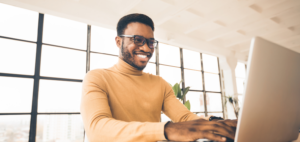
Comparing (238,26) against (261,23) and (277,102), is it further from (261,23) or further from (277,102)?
(277,102)

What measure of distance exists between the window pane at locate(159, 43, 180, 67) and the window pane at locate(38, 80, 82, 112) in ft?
8.47

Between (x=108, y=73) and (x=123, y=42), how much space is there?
25 centimetres

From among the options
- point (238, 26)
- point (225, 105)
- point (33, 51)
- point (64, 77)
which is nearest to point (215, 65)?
point (225, 105)

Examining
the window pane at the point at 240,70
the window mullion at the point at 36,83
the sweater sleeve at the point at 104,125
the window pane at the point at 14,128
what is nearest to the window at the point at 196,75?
the window pane at the point at 240,70

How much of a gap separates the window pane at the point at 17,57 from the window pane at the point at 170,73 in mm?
3148

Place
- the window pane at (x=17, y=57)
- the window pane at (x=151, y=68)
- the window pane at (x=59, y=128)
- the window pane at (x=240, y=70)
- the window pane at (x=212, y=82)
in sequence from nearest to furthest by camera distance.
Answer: the window pane at (x=17, y=57)
the window pane at (x=59, y=128)
the window pane at (x=151, y=68)
the window pane at (x=212, y=82)
the window pane at (x=240, y=70)

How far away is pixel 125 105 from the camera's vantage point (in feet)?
3.54

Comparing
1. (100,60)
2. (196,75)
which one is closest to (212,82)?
(196,75)

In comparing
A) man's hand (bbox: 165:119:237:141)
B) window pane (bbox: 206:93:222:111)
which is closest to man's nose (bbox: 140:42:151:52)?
man's hand (bbox: 165:119:237:141)

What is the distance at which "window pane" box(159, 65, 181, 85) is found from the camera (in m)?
5.29

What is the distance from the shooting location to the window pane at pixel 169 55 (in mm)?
5436

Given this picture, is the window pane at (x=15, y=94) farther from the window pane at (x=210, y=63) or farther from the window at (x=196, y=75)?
the window pane at (x=210, y=63)

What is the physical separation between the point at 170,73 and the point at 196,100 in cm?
136

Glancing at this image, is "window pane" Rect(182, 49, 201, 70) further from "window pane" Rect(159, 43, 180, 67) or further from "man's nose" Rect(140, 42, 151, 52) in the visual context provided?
"man's nose" Rect(140, 42, 151, 52)
